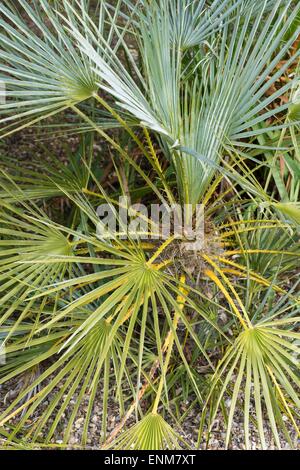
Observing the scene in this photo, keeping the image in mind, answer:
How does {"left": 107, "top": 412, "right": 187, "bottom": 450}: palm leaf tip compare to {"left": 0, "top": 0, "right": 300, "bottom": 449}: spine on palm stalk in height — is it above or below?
below

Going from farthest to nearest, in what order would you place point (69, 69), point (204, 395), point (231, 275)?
1. point (231, 275)
2. point (204, 395)
3. point (69, 69)

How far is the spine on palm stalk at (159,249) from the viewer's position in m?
1.57

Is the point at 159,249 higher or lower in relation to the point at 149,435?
higher

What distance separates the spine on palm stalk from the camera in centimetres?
157

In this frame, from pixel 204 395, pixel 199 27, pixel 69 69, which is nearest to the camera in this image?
pixel 69 69

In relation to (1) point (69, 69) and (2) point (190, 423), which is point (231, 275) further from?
(1) point (69, 69)

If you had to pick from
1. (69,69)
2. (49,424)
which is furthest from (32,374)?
(69,69)

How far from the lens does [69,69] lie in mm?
1710

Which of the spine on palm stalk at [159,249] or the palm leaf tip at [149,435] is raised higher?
the spine on palm stalk at [159,249]

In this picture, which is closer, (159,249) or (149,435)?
(149,435)

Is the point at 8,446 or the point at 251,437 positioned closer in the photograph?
A: the point at 8,446

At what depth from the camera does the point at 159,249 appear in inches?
70.9
